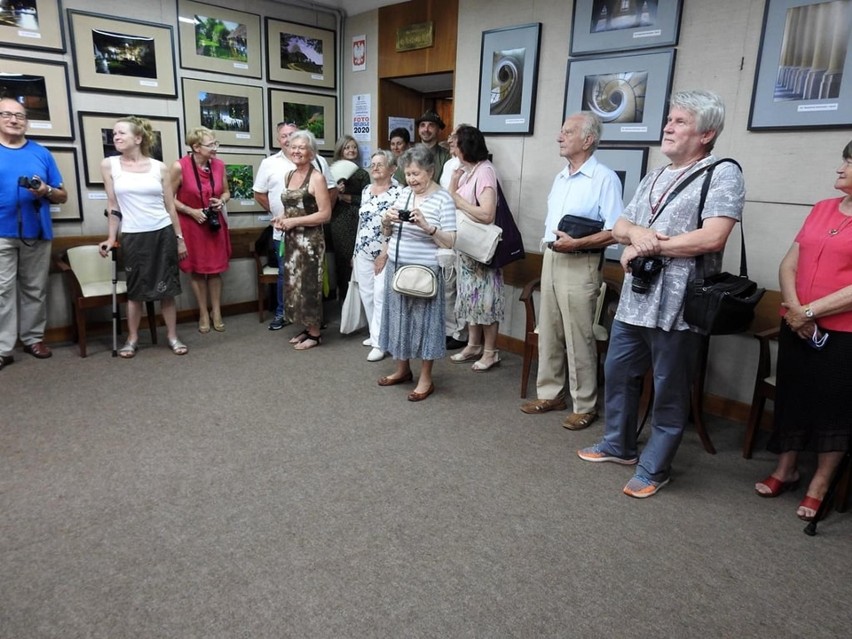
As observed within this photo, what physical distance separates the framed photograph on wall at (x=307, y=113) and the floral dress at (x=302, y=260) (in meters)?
1.43

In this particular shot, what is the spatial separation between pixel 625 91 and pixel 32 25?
3952 mm

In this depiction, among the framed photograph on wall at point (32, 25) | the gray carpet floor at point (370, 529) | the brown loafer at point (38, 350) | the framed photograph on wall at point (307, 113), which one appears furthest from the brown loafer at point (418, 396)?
the framed photograph on wall at point (32, 25)

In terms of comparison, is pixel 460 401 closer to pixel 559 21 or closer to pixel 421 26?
pixel 559 21

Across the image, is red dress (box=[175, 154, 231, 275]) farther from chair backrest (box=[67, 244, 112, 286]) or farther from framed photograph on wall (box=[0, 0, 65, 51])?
framed photograph on wall (box=[0, 0, 65, 51])

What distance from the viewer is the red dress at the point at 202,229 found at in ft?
14.6

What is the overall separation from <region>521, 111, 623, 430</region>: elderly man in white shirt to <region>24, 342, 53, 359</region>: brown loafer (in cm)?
334

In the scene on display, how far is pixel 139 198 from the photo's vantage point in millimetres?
3873

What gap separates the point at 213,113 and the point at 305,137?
56.2 inches

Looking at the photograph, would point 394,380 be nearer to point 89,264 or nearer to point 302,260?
point 302,260

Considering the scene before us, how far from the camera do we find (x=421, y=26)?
484 cm

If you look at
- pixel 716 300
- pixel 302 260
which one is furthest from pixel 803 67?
pixel 302 260

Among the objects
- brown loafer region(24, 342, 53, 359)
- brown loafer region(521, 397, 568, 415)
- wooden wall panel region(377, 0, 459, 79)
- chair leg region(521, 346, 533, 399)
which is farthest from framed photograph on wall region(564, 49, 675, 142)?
brown loafer region(24, 342, 53, 359)

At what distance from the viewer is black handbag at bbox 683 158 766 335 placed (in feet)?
7.02

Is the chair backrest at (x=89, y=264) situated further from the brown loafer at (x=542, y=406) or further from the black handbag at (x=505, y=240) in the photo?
the brown loafer at (x=542, y=406)
